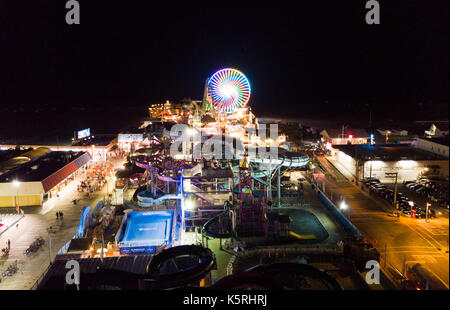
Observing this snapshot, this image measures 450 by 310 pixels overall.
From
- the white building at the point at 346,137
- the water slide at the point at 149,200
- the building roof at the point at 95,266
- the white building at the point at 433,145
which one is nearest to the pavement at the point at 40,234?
the building roof at the point at 95,266

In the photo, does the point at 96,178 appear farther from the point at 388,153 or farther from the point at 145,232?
the point at 388,153

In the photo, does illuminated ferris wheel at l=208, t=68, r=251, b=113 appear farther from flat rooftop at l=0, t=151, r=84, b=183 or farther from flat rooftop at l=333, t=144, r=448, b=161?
flat rooftop at l=0, t=151, r=84, b=183

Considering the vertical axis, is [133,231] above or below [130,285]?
below

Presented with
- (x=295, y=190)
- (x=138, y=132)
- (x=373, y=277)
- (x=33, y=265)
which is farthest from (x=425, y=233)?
(x=138, y=132)

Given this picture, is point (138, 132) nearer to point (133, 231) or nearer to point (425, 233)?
point (133, 231)

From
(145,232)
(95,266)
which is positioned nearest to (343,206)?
(145,232)
